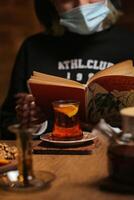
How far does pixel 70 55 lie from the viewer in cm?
209

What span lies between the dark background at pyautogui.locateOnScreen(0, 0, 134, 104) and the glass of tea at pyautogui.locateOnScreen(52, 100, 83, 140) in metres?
1.72

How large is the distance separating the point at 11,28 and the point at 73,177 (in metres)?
2.02

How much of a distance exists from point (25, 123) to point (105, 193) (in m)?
0.22

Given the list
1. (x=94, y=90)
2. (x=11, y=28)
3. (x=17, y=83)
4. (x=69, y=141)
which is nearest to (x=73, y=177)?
(x=69, y=141)

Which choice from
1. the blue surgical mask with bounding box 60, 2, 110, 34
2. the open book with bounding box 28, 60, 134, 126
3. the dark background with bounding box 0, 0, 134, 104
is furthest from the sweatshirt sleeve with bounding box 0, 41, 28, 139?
the dark background with bounding box 0, 0, 134, 104

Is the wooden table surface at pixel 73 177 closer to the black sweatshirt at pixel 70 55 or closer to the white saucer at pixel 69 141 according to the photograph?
the white saucer at pixel 69 141

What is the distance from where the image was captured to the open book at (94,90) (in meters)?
1.42

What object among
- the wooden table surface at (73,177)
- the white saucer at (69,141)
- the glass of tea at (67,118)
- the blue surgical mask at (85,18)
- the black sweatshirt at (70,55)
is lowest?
the wooden table surface at (73,177)

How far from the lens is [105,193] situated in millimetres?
1021

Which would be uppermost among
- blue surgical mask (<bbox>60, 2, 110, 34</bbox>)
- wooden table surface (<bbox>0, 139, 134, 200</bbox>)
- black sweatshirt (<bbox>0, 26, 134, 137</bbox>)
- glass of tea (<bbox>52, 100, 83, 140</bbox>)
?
blue surgical mask (<bbox>60, 2, 110, 34</bbox>)

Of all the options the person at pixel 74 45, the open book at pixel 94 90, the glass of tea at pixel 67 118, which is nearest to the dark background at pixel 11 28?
the person at pixel 74 45

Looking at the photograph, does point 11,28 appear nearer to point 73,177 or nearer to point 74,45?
point 74,45

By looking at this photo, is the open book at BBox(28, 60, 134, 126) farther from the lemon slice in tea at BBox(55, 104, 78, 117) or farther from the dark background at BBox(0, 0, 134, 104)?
the dark background at BBox(0, 0, 134, 104)

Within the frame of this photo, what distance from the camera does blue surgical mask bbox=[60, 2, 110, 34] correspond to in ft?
6.80
